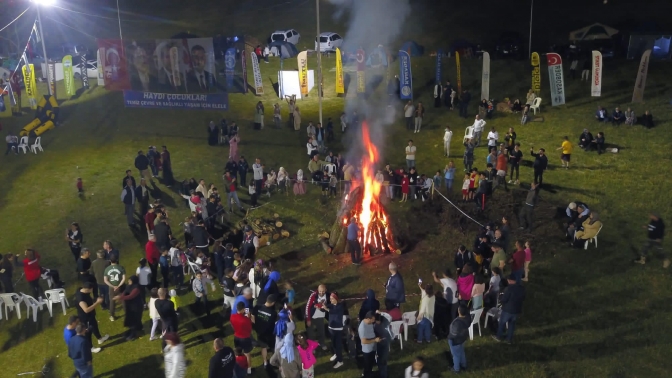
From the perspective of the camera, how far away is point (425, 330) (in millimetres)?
12305

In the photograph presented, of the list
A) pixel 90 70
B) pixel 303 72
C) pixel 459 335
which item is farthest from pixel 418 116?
pixel 90 70

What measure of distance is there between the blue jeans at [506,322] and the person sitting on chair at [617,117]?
18374 mm

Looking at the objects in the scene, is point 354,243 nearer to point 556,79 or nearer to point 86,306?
point 86,306

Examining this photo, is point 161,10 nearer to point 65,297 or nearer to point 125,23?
point 125,23

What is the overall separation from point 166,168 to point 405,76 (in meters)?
14.3

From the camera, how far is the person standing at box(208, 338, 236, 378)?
9.42m

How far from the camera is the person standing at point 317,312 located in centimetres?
1166

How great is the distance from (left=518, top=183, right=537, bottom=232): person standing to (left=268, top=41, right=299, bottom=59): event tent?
28.1m

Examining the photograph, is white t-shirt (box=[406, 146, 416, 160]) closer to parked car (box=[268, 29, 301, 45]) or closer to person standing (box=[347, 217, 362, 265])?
person standing (box=[347, 217, 362, 265])

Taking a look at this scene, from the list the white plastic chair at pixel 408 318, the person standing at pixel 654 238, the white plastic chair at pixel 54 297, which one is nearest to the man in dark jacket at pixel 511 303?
the white plastic chair at pixel 408 318

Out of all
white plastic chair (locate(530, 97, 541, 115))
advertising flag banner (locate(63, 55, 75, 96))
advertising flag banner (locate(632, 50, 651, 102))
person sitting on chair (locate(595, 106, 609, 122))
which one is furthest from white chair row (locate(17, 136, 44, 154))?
advertising flag banner (locate(632, 50, 651, 102))

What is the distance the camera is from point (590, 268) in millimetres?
15555

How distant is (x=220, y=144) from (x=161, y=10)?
121 feet

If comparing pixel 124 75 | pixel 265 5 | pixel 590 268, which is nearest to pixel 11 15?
pixel 265 5
